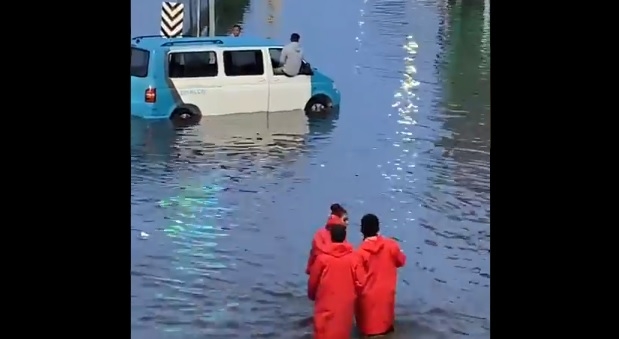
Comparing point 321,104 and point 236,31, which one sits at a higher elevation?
point 236,31

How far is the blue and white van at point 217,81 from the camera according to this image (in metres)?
2.74

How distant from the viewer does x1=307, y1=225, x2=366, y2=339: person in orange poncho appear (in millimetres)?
2592

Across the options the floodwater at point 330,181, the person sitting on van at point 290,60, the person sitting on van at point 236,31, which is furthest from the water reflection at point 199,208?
the person sitting on van at point 236,31

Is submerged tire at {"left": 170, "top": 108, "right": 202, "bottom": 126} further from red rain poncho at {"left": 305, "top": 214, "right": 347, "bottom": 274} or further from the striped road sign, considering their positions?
red rain poncho at {"left": 305, "top": 214, "right": 347, "bottom": 274}

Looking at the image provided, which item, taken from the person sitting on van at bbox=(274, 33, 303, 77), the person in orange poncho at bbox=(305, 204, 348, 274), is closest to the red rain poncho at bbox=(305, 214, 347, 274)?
the person in orange poncho at bbox=(305, 204, 348, 274)

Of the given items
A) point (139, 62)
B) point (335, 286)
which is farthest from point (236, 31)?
point (335, 286)

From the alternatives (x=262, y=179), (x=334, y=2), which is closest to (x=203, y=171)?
(x=262, y=179)

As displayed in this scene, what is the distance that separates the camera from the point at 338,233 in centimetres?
263

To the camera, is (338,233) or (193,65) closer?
(338,233)

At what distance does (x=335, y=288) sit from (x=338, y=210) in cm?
21

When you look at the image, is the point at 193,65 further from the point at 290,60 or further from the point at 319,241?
the point at 319,241

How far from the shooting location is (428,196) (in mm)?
2705

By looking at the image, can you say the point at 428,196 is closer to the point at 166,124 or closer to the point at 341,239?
the point at 341,239
